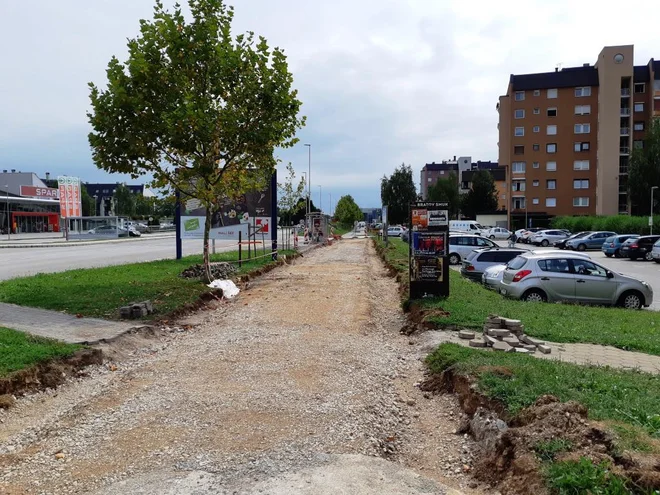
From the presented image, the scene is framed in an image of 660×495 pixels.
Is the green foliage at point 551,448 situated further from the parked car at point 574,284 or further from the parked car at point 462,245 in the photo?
the parked car at point 462,245

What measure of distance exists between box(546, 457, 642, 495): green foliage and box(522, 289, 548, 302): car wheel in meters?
11.4

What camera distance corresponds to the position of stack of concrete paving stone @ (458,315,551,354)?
26.7 ft

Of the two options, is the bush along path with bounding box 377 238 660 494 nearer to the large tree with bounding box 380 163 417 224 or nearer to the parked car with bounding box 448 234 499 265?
the parked car with bounding box 448 234 499 265

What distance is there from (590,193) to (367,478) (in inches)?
3155

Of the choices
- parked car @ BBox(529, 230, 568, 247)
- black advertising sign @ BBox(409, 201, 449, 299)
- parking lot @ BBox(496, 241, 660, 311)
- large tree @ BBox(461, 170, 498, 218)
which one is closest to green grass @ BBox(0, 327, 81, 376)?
black advertising sign @ BBox(409, 201, 449, 299)

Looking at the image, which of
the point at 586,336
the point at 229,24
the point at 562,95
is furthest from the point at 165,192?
the point at 562,95

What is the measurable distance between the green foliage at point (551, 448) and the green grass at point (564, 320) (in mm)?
5263

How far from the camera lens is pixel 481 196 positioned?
84250 mm

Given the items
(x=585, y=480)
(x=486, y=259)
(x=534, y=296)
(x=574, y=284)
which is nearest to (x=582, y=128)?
(x=486, y=259)

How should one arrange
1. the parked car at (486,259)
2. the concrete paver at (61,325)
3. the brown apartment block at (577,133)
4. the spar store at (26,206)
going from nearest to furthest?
1. the concrete paver at (61,325)
2. the parked car at (486,259)
3. the spar store at (26,206)
4. the brown apartment block at (577,133)

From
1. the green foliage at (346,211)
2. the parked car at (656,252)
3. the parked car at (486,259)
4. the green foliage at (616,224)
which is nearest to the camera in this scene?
the parked car at (486,259)

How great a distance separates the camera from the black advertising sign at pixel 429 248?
12.7 meters

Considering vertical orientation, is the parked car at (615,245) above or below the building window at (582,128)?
below

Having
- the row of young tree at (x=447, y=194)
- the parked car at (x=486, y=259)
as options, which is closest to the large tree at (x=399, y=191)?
the row of young tree at (x=447, y=194)
